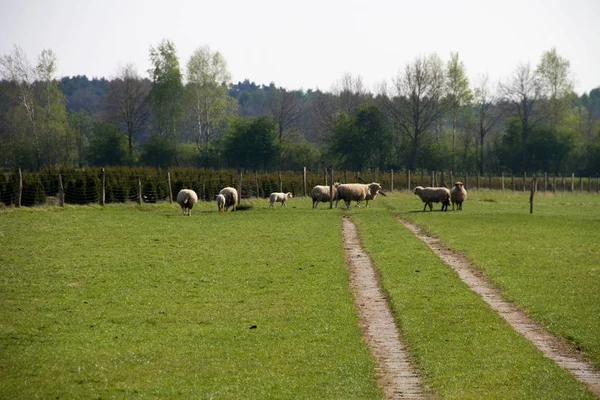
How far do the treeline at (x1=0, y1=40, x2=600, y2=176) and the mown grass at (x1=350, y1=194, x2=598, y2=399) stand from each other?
185ft

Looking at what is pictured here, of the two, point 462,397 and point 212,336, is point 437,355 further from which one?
point 212,336

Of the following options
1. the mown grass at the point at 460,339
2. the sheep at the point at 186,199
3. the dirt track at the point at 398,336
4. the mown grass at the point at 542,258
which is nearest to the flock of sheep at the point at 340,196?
the sheep at the point at 186,199

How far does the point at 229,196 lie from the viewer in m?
37.1

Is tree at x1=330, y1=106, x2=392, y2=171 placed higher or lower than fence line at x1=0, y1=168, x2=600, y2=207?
higher

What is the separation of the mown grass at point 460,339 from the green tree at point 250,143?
55456 mm

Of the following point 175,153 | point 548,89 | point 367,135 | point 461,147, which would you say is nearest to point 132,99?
point 175,153

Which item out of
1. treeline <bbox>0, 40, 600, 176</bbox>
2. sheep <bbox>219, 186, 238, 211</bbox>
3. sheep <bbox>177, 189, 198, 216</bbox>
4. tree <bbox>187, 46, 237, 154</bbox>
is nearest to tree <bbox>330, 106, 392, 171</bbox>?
treeline <bbox>0, 40, 600, 176</bbox>

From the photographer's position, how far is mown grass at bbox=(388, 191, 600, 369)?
42.4ft

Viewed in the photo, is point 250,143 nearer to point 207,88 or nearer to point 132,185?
point 207,88

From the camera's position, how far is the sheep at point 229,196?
37.0 metres

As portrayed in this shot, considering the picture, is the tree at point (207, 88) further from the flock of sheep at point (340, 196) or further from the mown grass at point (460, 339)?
the mown grass at point (460, 339)

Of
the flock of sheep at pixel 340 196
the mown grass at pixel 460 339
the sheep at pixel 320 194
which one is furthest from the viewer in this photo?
the sheep at pixel 320 194

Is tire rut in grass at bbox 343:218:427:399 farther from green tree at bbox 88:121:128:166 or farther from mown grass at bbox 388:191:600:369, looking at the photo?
green tree at bbox 88:121:128:166

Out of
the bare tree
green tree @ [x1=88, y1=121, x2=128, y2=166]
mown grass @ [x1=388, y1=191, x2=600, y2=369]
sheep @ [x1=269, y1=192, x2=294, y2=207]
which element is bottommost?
mown grass @ [x1=388, y1=191, x2=600, y2=369]
